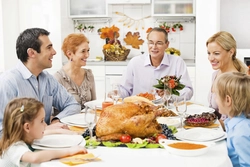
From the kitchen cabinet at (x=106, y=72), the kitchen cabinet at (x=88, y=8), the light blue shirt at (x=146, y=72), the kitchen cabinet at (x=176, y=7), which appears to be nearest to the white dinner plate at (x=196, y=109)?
the light blue shirt at (x=146, y=72)

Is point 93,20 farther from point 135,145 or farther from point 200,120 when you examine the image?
point 135,145

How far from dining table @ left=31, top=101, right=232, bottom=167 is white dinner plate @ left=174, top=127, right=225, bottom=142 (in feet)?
0.39

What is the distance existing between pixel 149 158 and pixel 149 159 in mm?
13

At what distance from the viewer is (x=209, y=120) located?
92.7 inches

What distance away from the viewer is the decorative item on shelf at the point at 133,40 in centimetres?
568

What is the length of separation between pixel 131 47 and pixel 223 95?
147 inches

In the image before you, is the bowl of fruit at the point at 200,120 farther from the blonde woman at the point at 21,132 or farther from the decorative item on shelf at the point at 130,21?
the decorative item on shelf at the point at 130,21

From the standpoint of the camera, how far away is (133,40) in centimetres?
569

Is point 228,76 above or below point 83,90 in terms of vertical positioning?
above

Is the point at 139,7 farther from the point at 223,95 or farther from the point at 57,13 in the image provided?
the point at 223,95

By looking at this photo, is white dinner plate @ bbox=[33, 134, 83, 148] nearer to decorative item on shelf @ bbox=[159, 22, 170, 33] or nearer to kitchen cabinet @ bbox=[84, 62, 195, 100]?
kitchen cabinet @ bbox=[84, 62, 195, 100]

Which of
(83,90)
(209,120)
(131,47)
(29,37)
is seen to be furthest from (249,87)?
(131,47)

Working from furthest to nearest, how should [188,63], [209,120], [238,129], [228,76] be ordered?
[188,63], [209,120], [228,76], [238,129]

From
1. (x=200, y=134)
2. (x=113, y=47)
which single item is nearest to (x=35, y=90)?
(x=200, y=134)
